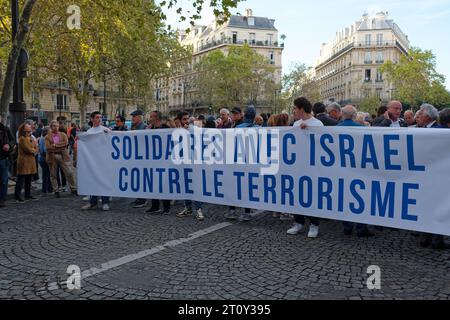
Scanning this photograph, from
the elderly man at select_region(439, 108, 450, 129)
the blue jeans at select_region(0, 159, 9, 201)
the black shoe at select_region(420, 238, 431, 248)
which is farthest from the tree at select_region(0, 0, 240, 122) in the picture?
the black shoe at select_region(420, 238, 431, 248)

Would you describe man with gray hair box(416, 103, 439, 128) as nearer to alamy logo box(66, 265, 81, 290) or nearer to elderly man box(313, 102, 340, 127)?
elderly man box(313, 102, 340, 127)

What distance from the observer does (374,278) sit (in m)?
4.40

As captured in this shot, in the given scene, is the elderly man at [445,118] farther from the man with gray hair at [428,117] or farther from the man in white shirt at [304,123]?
the man in white shirt at [304,123]

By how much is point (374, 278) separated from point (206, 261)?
6.02 feet

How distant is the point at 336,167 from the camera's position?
5.92m

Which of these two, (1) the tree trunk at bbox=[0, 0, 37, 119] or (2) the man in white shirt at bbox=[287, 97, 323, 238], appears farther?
(1) the tree trunk at bbox=[0, 0, 37, 119]

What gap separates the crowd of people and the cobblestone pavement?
Answer: 0.98 feet

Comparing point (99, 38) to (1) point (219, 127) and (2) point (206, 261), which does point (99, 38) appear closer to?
(1) point (219, 127)

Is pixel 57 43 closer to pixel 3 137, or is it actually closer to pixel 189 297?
pixel 3 137

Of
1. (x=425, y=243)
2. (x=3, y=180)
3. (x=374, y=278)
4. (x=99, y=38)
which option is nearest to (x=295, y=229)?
(x=425, y=243)

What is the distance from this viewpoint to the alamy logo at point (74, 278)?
4.20m

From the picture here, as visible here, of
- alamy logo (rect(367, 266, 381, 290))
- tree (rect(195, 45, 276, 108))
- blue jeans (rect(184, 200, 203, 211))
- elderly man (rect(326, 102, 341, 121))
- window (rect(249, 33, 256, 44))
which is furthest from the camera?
window (rect(249, 33, 256, 44))

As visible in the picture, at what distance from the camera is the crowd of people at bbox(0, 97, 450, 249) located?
6262 mm

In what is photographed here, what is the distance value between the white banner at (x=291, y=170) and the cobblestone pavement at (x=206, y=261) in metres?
0.49
